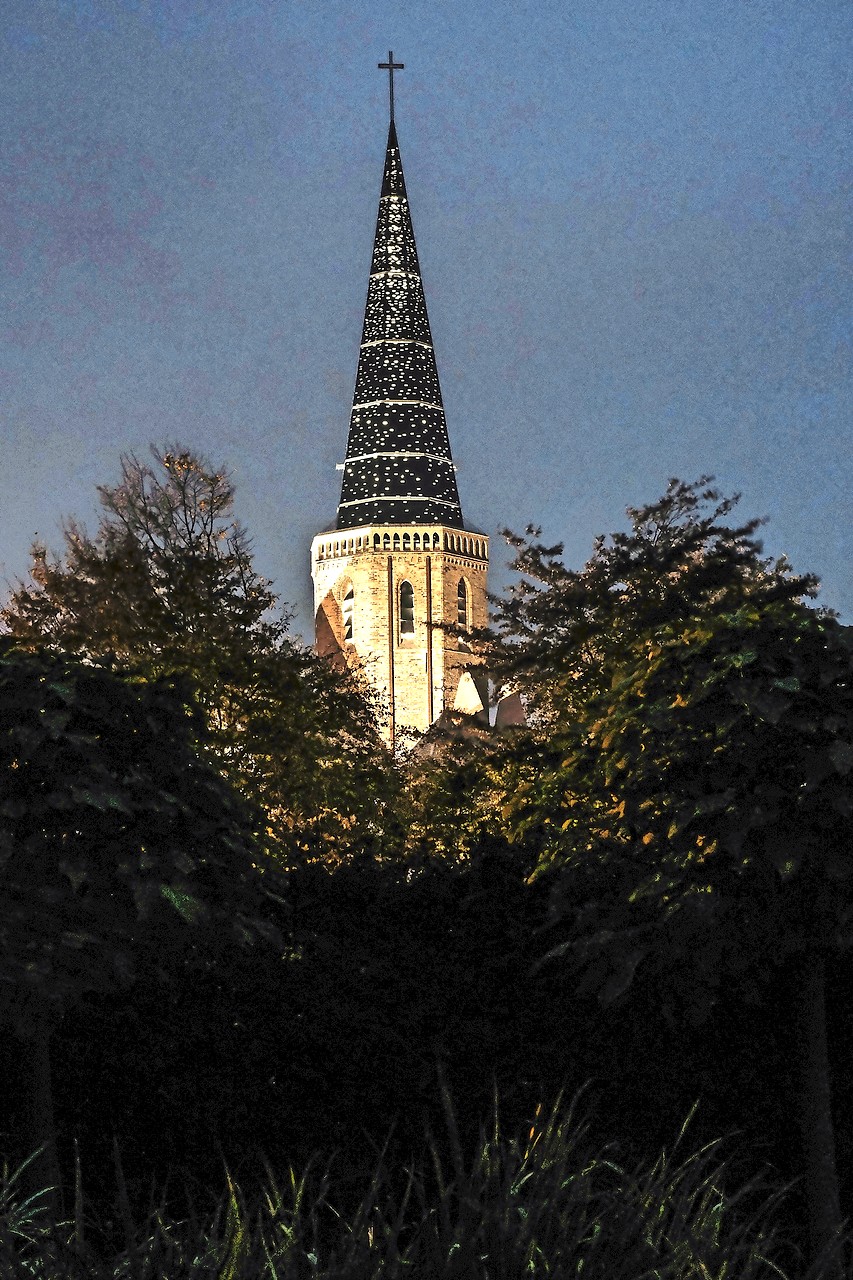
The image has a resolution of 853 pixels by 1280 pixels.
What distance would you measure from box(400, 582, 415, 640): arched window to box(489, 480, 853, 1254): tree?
10975 centimetres

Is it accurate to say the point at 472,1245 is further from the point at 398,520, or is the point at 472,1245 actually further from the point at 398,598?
the point at 398,598

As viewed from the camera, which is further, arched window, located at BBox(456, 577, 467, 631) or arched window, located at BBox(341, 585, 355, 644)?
arched window, located at BBox(456, 577, 467, 631)

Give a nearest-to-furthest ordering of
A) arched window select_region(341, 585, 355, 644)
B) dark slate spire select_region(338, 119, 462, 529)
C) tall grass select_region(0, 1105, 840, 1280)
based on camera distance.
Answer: tall grass select_region(0, 1105, 840, 1280) → dark slate spire select_region(338, 119, 462, 529) → arched window select_region(341, 585, 355, 644)

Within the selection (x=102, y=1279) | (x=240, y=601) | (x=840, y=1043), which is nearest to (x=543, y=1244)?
(x=102, y=1279)

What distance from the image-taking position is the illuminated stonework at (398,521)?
11344 cm

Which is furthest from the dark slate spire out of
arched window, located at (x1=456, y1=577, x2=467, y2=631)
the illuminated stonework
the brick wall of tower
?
arched window, located at (x1=456, y1=577, x2=467, y2=631)

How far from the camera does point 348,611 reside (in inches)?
4833

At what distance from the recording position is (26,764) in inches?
388

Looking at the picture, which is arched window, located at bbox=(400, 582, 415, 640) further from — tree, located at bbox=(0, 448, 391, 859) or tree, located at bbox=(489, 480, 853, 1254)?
tree, located at bbox=(489, 480, 853, 1254)

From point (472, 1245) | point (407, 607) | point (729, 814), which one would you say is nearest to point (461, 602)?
point (407, 607)

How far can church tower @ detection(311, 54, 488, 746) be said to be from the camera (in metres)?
114

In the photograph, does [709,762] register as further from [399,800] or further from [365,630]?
[365,630]

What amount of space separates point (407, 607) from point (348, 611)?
4351 millimetres

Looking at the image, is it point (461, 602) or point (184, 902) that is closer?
point (184, 902)
